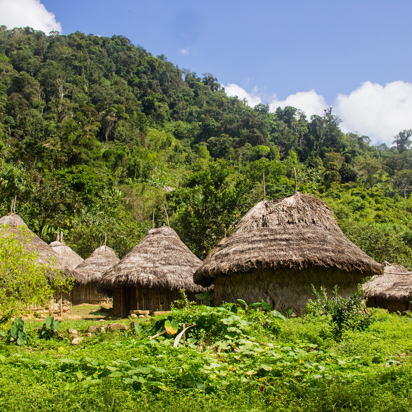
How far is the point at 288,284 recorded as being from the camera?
8477 mm

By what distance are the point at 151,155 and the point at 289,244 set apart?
3939cm

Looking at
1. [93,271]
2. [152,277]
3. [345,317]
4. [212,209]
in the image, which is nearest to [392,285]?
[152,277]

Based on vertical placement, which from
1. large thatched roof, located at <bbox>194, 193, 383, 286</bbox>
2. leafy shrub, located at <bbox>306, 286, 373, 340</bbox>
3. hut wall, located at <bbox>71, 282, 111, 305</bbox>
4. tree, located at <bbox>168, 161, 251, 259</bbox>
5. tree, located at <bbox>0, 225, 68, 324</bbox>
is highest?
tree, located at <bbox>168, 161, 251, 259</bbox>

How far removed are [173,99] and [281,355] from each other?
74748 millimetres

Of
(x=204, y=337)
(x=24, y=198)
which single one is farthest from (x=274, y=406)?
(x=24, y=198)

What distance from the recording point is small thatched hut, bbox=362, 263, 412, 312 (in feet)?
47.0

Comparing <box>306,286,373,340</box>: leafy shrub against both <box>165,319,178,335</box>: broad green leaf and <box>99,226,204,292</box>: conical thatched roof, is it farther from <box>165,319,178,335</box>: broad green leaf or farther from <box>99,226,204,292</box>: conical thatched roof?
<box>99,226,204,292</box>: conical thatched roof

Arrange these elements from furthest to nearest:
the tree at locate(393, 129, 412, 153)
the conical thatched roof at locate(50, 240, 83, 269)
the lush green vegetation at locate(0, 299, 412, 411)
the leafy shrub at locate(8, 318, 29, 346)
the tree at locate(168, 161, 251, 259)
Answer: the tree at locate(393, 129, 412, 153) → the tree at locate(168, 161, 251, 259) → the conical thatched roof at locate(50, 240, 83, 269) → the leafy shrub at locate(8, 318, 29, 346) → the lush green vegetation at locate(0, 299, 412, 411)

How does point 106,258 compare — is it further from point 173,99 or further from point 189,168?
point 173,99

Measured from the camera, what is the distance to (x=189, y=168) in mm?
48312

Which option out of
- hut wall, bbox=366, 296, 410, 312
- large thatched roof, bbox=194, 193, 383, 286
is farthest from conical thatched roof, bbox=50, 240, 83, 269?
hut wall, bbox=366, 296, 410, 312

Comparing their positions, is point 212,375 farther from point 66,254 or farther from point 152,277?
point 66,254

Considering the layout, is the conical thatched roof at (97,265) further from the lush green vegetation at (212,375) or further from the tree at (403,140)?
the tree at (403,140)

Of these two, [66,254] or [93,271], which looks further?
[66,254]
